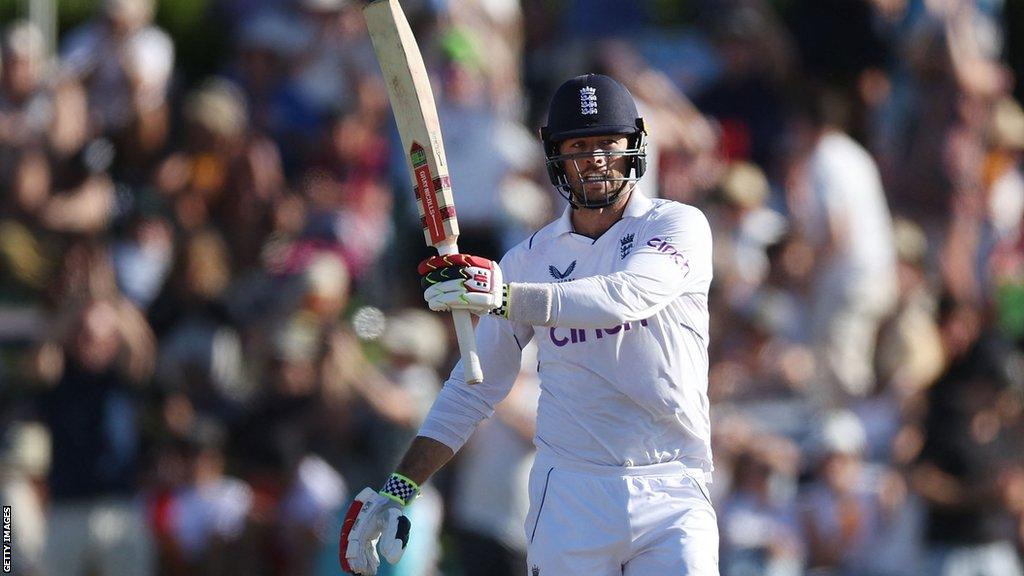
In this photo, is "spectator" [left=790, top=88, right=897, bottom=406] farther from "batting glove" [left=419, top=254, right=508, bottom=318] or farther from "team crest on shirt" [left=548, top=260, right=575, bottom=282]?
"batting glove" [left=419, top=254, right=508, bottom=318]

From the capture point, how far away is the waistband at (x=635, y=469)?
5230mm

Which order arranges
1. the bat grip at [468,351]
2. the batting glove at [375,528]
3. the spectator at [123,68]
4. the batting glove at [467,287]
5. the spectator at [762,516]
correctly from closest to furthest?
the batting glove at [467,287] < the bat grip at [468,351] < the batting glove at [375,528] < the spectator at [762,516] < the spectator at [123,68]

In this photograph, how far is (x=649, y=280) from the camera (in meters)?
5.01

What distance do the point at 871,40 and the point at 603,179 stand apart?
197 inches

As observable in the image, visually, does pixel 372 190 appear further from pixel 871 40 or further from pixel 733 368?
pixel 871 40

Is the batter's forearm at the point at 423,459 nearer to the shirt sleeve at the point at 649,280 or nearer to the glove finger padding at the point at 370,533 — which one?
the glove finger padding at the point at 370,533

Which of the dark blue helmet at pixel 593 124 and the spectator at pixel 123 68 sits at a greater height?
the spectator at pixel 123 68

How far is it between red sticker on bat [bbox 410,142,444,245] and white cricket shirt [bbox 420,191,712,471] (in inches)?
15.0

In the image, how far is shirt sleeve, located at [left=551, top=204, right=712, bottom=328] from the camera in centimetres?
489

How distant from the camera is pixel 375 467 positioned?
8445 millimetres

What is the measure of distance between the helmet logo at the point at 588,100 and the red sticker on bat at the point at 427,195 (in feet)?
1.76

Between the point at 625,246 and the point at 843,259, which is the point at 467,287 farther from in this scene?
the point at 843,259

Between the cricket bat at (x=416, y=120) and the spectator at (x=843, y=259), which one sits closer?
the cricket bat at (x=416, y=120)

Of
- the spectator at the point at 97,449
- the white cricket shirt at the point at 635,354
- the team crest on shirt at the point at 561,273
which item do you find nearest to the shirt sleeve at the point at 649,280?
the white cricket shirt at the point at 635,354
